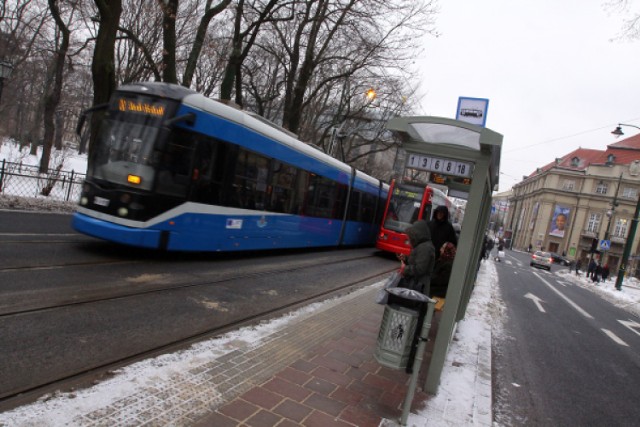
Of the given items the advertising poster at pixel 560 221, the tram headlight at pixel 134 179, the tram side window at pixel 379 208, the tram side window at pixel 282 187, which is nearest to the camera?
the tram headlight at pixel 134 179

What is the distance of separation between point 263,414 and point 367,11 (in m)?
18.9

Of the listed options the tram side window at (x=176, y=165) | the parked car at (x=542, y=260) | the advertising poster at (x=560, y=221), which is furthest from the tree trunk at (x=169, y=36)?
the advertising poster at (x=560, y=221)

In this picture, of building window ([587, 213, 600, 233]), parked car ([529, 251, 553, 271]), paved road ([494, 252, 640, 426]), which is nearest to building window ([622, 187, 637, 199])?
building window ([587, 213, 600, 233])

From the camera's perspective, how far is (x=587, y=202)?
7606cm

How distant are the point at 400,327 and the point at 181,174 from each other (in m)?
5.80

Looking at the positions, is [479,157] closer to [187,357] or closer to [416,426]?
[416,426]

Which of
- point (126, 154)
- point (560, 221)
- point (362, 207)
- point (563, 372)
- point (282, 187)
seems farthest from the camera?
point (560, 221)

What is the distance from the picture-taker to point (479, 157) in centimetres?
452

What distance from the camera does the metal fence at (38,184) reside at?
46.9ft

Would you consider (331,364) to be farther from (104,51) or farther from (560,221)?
(560,221)

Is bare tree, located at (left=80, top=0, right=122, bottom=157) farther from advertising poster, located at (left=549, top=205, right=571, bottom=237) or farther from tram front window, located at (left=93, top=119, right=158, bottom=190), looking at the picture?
advertising poster, located at (left=549, top=205, right=571, bottom=237)

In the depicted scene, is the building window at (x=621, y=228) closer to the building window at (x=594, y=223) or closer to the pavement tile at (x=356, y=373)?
the building window at (x=594, y=223)

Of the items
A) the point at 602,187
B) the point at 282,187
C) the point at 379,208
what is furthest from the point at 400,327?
the point at 602,187

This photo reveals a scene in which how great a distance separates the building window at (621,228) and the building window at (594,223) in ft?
11.4
